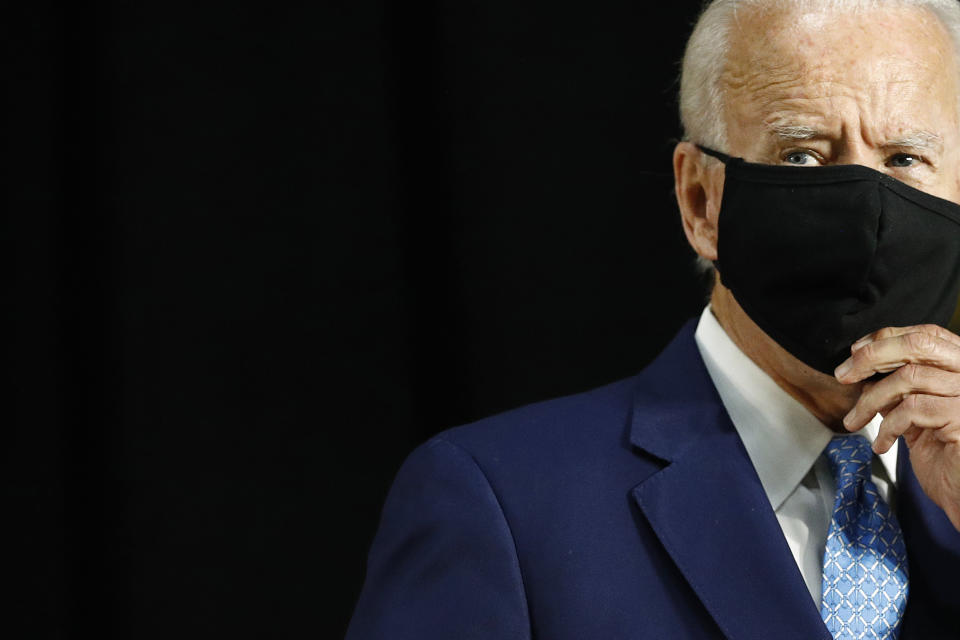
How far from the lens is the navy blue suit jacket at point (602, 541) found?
5.29ft

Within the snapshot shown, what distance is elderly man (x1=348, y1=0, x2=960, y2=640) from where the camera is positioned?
1.62 metres

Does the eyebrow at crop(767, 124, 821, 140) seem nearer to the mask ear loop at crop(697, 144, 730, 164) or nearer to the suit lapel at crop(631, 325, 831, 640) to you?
the mask ear loop at crop(697, 144, 730, 164)

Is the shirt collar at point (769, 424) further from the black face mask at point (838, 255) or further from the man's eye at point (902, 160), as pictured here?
the man's eye at point (902, 160)

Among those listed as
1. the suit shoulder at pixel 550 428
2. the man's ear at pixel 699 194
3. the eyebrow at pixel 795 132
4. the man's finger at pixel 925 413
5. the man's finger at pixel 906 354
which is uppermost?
the eyebrow at pixel 795 132

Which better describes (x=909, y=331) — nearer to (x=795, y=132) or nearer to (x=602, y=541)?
(x=795, y=132)

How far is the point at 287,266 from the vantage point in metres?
2.46

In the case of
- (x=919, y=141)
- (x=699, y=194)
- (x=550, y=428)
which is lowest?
(x=550, y=428)

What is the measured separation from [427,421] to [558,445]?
0.77m

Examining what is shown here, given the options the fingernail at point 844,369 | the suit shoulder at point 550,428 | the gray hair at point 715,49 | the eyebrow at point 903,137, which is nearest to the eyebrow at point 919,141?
the eyebrow at point 903,137

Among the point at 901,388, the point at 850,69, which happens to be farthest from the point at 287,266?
the point at 901,388

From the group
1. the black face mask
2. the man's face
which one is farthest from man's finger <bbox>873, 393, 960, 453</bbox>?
the man's face

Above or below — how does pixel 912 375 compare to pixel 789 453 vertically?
above

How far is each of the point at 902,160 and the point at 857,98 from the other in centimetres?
10

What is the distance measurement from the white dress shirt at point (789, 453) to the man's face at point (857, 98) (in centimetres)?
30
